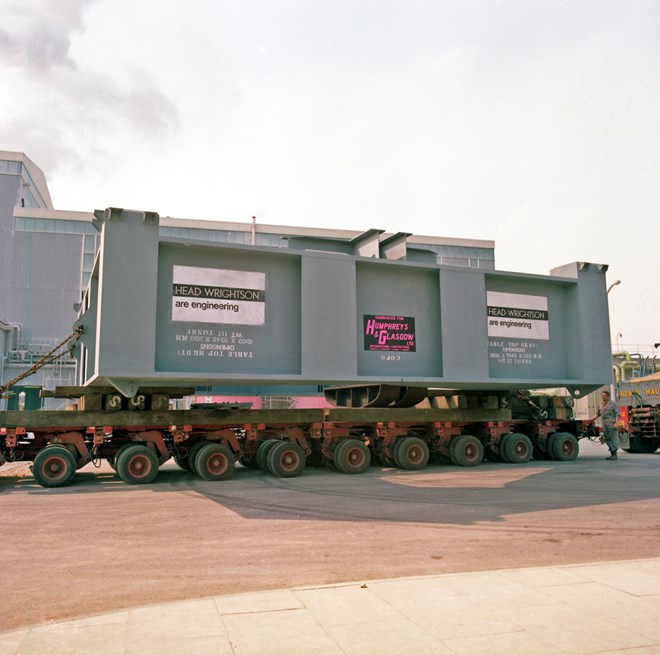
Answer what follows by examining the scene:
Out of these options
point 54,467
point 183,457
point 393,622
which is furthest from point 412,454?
point 393,622

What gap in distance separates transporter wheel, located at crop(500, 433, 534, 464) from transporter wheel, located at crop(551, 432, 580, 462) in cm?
100

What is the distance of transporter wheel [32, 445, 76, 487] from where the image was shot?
11.8 m

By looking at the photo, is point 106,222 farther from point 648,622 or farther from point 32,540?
point 648,622

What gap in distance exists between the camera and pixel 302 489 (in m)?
11.7

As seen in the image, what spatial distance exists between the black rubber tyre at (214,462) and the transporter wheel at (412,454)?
406cm

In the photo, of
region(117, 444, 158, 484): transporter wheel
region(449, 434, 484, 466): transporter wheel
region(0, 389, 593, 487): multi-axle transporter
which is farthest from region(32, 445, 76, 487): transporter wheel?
region(449, 434, 484, 466): transporter wheel

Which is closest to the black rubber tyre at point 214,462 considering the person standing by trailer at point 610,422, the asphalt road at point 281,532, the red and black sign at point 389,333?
the asphalt road at point 281,532

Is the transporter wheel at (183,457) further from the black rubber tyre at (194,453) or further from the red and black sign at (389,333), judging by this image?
the red and black sign at (389,333)

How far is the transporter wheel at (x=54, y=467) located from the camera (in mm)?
11781

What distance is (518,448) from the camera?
53.7 feet

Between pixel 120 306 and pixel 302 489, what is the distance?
4741mm

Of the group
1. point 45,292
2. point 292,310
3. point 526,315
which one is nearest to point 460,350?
point 526,315

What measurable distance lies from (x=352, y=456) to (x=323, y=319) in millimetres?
4207

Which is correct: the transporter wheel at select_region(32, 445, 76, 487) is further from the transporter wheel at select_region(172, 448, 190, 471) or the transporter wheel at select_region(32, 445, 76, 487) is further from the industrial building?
the industrial building
